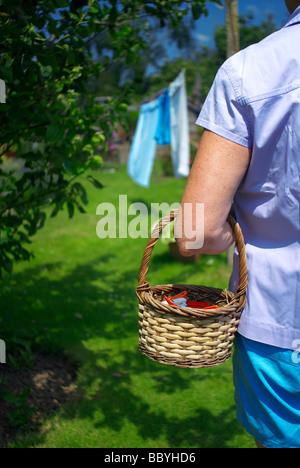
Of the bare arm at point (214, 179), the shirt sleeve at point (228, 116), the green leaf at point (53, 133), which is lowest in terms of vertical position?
the bare arm at point (214, 179)

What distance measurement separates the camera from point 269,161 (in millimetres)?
1132

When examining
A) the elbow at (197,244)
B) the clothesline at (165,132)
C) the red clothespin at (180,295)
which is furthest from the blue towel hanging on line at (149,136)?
the elbow at (197,244)

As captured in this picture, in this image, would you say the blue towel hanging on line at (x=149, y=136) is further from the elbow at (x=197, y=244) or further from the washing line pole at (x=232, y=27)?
the elbow at (x=197, y=244)

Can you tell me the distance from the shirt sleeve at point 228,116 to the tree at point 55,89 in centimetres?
97

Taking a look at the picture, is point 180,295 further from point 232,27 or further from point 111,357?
point 232,27

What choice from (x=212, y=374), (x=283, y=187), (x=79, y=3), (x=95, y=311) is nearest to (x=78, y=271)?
(x=95, y=311)

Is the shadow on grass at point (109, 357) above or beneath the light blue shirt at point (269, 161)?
beneath

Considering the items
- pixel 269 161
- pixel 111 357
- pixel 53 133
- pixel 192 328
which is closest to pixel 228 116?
pixel 269 161

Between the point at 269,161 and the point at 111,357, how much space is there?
8.20ft

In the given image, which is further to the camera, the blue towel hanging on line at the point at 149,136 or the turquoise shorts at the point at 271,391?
the blue towel hanging on line at the point at 149,136

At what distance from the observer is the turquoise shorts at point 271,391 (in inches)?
47.9

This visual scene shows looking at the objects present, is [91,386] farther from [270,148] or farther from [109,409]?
[270,148]

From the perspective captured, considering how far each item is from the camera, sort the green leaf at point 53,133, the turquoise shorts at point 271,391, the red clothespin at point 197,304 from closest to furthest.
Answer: the turquoise shorts at point 271,391
the red clothespin at point 197,304
the green leaf at point 53,133

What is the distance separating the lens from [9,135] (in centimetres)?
239
